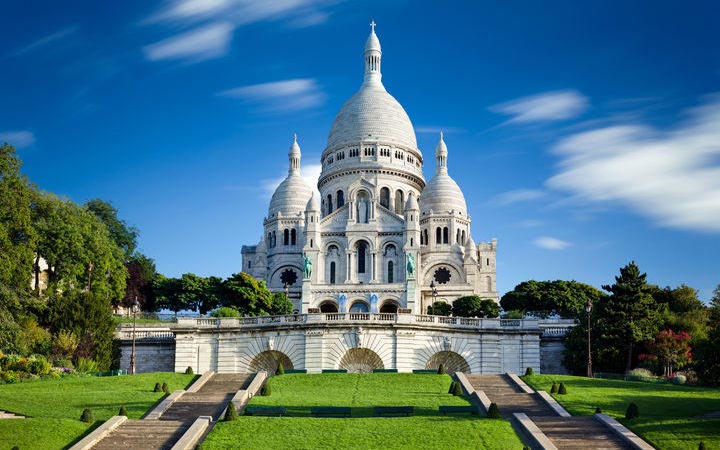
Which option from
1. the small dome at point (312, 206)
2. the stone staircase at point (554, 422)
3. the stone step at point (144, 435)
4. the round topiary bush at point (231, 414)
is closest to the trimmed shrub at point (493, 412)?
the stone staircase at point (554, 422)

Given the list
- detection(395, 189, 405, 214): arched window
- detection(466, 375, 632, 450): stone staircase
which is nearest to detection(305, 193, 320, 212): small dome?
detection(395, 189, 405, 214): arched window

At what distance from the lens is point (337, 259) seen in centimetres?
10362

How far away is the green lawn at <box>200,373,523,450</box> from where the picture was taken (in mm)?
31484

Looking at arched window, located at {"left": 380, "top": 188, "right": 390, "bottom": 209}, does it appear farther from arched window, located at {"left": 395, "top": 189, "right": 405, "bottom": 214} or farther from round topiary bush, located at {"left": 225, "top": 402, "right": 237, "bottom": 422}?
round topiary bush, located at {"left": 225, "top": 402, "right": 237, "bottom": 422}

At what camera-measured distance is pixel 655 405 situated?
37.8m

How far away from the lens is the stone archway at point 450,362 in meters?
53.2

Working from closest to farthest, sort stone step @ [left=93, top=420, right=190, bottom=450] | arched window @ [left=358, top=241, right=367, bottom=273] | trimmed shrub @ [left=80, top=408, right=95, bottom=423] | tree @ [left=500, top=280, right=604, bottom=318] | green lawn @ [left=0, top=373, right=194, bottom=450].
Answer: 1. stone step @ [left=93, top=420, right=190, bottom=450]
2. green lawn @ [left=0, top=373, right=194, bottom=450]
3. trimmed shrub @ [left=80, top=408, right=95, bottom=423]
4. tree @ [left=500, top=280, right=604, bottom=318]
5. arched window @ [left=358, top=241, right=367, bottom=273]

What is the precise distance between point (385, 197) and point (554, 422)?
7787cm

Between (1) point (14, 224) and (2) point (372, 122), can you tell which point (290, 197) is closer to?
(2) point (372, 122)

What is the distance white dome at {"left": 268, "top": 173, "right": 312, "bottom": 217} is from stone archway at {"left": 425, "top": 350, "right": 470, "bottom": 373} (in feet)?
207

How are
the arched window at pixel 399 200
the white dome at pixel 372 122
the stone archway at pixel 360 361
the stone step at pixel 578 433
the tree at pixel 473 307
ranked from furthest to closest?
the white dome at pixel 372 122, the arched window at pixel 399 200, the tree at pixel 473 307, the stone archway at pixel 360 361, the stone step at pixel 578 433

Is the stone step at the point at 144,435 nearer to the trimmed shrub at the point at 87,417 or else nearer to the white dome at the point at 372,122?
the trimmed shrub at the point at 87,417

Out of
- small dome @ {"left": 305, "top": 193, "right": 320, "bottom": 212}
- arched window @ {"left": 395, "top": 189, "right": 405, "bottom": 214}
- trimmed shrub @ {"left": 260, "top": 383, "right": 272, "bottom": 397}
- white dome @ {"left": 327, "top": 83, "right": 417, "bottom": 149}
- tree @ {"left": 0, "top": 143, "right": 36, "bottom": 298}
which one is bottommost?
trimmed shrub @ {"left": 260, "top": 383, "right": 272, "bottom": 397}

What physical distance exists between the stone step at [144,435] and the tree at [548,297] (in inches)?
2334
